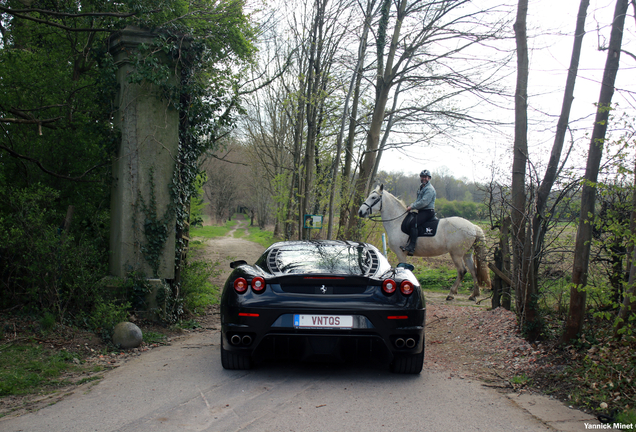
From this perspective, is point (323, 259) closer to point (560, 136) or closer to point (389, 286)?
point (389, 286)

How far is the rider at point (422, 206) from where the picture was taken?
11617 mm

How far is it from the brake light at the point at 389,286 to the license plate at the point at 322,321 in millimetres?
493

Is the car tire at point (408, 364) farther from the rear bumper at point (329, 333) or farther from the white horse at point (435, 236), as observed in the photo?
the white horse at point (435, 236)

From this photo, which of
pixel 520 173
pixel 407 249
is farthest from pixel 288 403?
pixel 407 249

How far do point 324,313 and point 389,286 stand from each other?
74cm

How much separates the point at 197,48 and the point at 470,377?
6557mm

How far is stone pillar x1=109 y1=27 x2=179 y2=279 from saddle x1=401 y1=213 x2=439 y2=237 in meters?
6.21

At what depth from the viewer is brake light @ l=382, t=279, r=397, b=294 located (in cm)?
490

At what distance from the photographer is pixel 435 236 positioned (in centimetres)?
1222

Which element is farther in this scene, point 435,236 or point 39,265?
point 435,236

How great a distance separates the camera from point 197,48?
8031 millimetres

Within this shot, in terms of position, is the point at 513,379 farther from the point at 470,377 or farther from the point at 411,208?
the point at 411,208

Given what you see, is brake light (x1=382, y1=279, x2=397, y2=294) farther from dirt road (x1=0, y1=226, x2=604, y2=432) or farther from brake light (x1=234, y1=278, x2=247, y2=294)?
brake light (x1=234, y1=278, x2=247, y2=294)

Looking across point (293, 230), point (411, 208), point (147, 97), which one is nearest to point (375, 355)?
point (147, 97)
